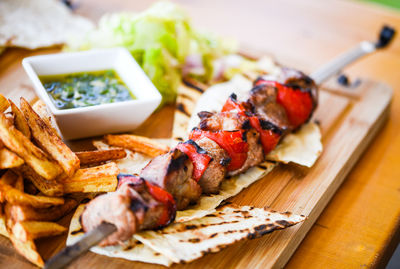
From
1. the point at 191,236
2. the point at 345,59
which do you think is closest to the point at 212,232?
the point at 191,236

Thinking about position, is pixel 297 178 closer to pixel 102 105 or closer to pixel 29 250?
pixel 102 105

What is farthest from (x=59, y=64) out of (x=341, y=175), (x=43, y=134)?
(x=341, y=175)

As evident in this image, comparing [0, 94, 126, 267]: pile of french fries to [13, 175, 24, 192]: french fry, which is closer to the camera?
[0, 94, 126, 267]: pile of french fries

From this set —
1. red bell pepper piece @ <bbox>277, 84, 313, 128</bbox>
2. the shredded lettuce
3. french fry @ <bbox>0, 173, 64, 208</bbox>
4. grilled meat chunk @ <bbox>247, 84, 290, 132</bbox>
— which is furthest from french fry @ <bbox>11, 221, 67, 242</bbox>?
red bell pepper piece @ <bbox>277, 84, 313, 128</bbox>

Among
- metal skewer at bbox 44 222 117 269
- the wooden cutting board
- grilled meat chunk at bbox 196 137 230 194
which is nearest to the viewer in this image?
metal skewer at bbox 44 222 117 269

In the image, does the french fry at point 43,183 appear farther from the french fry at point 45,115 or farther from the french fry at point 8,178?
the french fry at point 45,115

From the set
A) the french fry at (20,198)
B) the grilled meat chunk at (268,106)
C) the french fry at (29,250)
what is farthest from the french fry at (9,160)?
the grilled meat chunk at (268,106)

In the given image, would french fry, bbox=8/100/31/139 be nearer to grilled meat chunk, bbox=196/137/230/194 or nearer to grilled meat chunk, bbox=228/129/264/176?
grilled meat chunk, bbox=196/137/230/194

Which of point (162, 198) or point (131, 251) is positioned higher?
point (162, 198)
